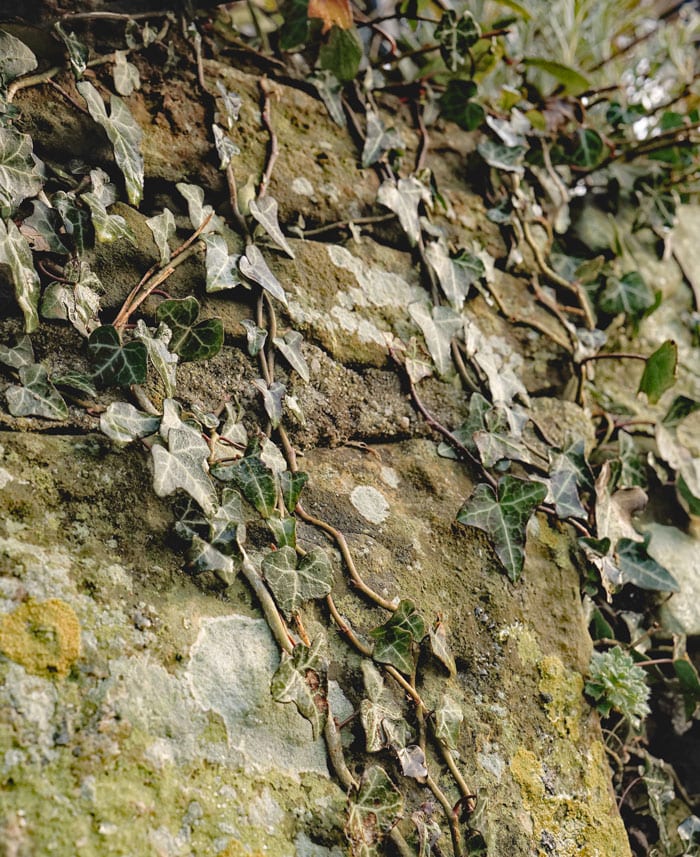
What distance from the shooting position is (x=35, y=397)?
3.12 ft

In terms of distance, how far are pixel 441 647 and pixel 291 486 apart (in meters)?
0.35

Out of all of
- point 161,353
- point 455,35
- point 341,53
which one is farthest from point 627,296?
point 161,353

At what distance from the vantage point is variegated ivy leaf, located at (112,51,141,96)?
4.06 feet

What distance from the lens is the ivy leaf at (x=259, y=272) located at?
120cm

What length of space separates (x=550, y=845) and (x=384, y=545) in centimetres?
52

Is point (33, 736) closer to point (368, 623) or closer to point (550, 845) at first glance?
point (368, 623)

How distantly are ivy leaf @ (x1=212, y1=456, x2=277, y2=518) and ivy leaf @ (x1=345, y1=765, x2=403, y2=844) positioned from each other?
0.39 meters

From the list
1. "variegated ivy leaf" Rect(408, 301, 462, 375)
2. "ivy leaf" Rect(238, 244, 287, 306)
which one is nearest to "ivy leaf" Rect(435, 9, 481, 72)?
"variegated ivy leaf" Rect(408, 301, 462, 375)

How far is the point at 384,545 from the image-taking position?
45.4 inches

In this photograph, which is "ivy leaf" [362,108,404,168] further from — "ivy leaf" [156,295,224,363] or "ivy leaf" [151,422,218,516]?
"ivy leaf" [151,422,218,516]

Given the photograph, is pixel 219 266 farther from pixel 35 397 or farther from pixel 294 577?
pixel 294 577

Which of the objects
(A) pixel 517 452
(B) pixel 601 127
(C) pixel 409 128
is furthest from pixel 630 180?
(A) pixel 517 452

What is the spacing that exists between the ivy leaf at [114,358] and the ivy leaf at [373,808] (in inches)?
→ 25.4

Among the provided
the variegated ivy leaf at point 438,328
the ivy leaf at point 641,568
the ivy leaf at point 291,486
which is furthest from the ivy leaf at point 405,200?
the ivy leaf at point 641,568
